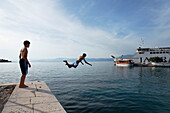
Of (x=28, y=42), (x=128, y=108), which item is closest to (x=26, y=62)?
(x=28, y=42)

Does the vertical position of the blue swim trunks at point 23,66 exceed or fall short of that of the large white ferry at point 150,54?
it falls short

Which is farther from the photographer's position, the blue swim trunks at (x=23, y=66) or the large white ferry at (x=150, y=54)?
the large white ferry at (x=150, y=54)

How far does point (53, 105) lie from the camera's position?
4.37 meters

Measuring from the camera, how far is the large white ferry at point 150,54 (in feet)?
215

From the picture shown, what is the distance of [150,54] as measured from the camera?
68.2 metres

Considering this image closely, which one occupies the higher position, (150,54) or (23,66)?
(150,54)

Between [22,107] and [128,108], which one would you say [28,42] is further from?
[128,108]

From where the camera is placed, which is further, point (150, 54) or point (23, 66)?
point (150, 54)

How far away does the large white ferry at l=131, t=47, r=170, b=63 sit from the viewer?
6550cm

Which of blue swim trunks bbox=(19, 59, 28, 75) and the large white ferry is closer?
blue swim trunks bbox=(19, 59, 28, 75)

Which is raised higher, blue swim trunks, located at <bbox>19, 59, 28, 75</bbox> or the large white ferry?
the large white ferry

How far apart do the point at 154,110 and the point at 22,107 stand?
7.10 meters

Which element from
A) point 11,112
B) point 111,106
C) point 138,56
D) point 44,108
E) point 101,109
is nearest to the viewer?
point 11,112

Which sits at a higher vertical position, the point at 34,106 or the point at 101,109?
the point at 34,106
